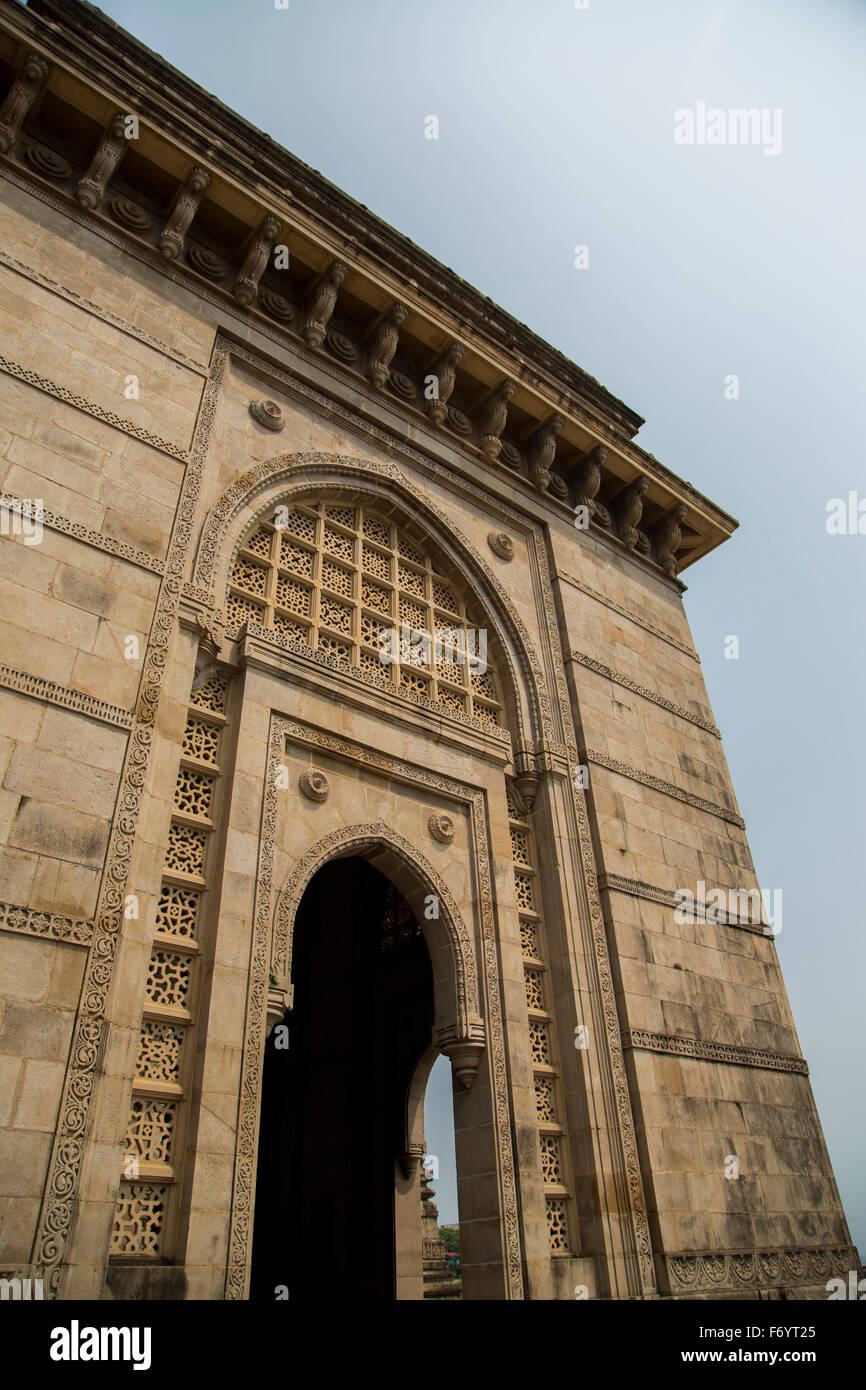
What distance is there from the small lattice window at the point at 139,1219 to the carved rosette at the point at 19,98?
5.98 m

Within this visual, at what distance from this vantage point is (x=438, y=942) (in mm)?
5605

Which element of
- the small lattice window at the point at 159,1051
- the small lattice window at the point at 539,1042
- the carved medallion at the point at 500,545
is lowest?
the small lattice window at the point at 159,1051

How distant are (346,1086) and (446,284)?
750cm

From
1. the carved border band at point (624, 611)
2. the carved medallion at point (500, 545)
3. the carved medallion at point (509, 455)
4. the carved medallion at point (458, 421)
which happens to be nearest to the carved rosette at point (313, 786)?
the carved medallion at point (500, 545)

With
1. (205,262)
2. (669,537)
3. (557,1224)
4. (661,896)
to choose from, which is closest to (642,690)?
(661,896)

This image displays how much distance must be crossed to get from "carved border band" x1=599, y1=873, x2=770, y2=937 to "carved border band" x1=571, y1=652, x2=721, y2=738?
1899 millimetres

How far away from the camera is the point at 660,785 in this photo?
24.7ft

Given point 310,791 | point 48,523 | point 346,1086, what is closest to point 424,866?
point 310,791

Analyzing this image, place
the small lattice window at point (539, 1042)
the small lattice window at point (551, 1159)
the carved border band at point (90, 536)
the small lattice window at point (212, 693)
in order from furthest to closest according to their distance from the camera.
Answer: the small lattice window at point (539, 1042) → the small lattice window at point (551, 1159) → the small lattice window at point (212, 693) → the carved border band at point (90, 536)

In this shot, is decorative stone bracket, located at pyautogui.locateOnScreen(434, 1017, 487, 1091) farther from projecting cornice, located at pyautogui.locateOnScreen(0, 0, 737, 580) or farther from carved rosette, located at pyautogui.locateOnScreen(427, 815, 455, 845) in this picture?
projecting cornice, located at pyautogui.locateOnScreen(0, 0, 737, 580)

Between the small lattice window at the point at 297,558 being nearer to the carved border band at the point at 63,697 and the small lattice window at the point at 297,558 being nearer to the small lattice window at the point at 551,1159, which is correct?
the carved border band at the point at 63,697

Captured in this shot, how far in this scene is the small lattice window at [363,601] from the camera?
5863 mm

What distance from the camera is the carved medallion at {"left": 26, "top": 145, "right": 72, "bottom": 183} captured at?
18.8 ft

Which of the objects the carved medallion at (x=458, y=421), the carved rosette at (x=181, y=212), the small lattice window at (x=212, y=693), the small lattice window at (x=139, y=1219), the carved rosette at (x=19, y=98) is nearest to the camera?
the small lattice window at (x=139, y=1219)
